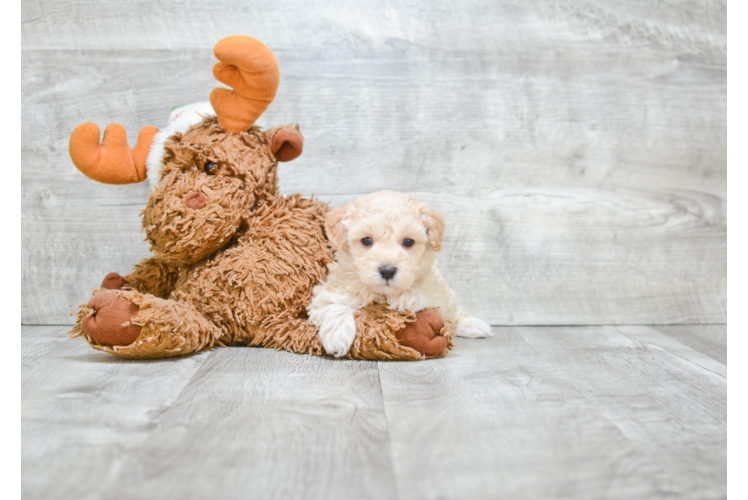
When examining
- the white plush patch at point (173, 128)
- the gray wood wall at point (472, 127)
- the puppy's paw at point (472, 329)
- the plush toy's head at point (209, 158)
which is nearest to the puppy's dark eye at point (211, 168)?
the plush toy's head at point (209, 158)

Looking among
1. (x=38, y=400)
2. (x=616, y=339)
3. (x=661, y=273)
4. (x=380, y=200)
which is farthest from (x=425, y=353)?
(x=661, y=273)

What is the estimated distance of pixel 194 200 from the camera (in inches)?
49.1

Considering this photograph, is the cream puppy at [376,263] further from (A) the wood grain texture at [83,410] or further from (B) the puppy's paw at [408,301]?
(A) the wood grain texture at [83,410]

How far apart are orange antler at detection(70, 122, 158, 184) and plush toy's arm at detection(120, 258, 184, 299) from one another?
8.1 inches

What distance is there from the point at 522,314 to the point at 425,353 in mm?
539

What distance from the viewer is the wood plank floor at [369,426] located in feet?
2.43

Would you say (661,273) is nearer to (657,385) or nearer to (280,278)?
(657,385)

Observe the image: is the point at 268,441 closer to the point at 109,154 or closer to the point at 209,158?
the point at 209,158

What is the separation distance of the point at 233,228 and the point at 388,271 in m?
0.37

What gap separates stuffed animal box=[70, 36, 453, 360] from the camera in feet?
3.99

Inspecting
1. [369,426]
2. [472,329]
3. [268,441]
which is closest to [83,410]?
[268,441]

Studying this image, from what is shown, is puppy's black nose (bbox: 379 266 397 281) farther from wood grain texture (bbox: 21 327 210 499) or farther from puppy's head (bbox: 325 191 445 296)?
wood grain texture (bbox: 21 327 210 499)

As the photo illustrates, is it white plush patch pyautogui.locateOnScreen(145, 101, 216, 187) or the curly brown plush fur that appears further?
white plush patch pyautogui.locateOnScreen(145, 101, 216, 187)

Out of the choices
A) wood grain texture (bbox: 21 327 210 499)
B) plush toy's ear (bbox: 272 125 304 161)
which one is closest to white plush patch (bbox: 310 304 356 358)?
wood grain texture (bbox: 21 327 210 499)
